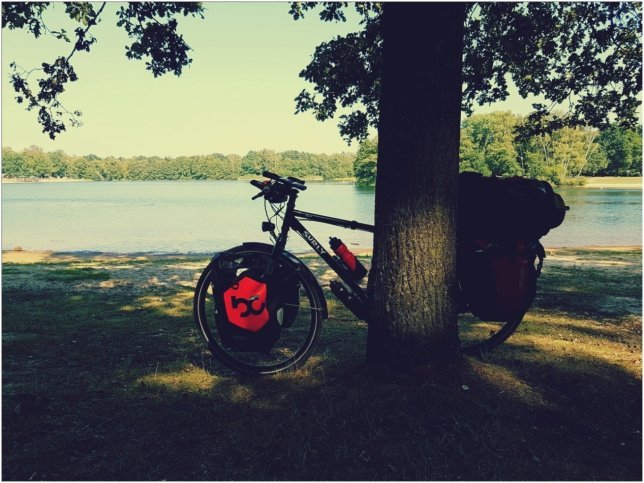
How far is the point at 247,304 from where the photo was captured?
13.0ft

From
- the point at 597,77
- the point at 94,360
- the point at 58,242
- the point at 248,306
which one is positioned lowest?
the point at 58,242

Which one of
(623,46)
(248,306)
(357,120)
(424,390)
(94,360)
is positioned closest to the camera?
(424,390)

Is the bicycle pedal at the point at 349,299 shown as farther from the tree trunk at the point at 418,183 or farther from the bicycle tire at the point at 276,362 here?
the tree trunk at the point at 418,183

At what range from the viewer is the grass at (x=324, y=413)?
9.05 ft

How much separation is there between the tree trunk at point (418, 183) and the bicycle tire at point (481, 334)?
890 mm

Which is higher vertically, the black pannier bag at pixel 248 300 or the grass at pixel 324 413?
the black pannier bag at pixel 248 300

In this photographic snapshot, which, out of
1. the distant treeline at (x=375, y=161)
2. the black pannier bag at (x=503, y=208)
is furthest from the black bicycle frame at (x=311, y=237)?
the distant treeline at (x=375, y=161)

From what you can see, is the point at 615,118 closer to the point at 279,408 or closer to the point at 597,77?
the point at 597,77

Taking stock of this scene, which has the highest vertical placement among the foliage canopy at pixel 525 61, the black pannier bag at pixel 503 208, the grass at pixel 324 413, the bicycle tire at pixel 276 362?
the foliage canopy at pixel 525 61

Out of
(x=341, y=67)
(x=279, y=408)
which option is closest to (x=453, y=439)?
(x=279, y=408)

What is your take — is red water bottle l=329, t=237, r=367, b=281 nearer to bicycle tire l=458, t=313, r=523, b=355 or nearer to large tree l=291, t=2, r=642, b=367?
large tree l=291, t=2, r=642, b=367

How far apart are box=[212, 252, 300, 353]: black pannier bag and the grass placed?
0.32m

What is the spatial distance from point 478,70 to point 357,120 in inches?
108

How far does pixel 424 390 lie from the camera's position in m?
3.35
